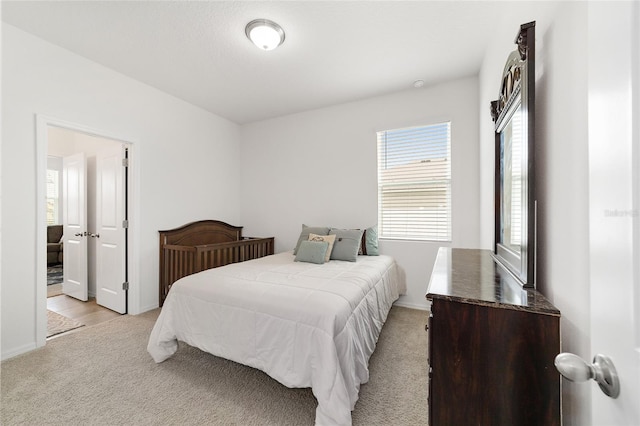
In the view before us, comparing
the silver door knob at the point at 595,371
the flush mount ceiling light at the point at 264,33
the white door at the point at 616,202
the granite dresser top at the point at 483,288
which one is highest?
the flush mount ceiling light at the point at 264,33

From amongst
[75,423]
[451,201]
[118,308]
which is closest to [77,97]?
[118,308]

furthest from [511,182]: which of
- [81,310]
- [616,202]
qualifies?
[81,310]

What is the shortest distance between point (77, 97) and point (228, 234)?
2.44m

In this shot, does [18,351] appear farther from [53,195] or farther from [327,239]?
[53,195]

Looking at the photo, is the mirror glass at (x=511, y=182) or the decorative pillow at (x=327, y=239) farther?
the decorative pillow at (x=327, y=239)

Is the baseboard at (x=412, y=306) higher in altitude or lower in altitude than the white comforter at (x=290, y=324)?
lower

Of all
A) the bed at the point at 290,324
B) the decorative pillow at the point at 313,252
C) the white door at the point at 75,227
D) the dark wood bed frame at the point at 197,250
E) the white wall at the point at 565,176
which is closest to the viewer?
the white wall at the point at 565,176

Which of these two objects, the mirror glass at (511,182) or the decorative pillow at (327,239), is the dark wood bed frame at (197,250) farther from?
the mirror glass at (511,182)

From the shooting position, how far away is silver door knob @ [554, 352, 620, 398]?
16.9 inches

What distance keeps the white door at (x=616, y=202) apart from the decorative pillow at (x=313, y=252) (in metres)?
2.38

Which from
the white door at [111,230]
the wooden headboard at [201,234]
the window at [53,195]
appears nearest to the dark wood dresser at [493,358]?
the wooden headboard at [201,234]

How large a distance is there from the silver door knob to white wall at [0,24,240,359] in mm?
3461

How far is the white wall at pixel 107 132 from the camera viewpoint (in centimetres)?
220

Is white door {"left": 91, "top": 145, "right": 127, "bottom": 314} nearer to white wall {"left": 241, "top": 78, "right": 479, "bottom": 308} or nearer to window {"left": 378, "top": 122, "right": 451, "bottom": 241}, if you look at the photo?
white wall {"left": 241, "top": 78, "right": 479, "bottom": 308}
